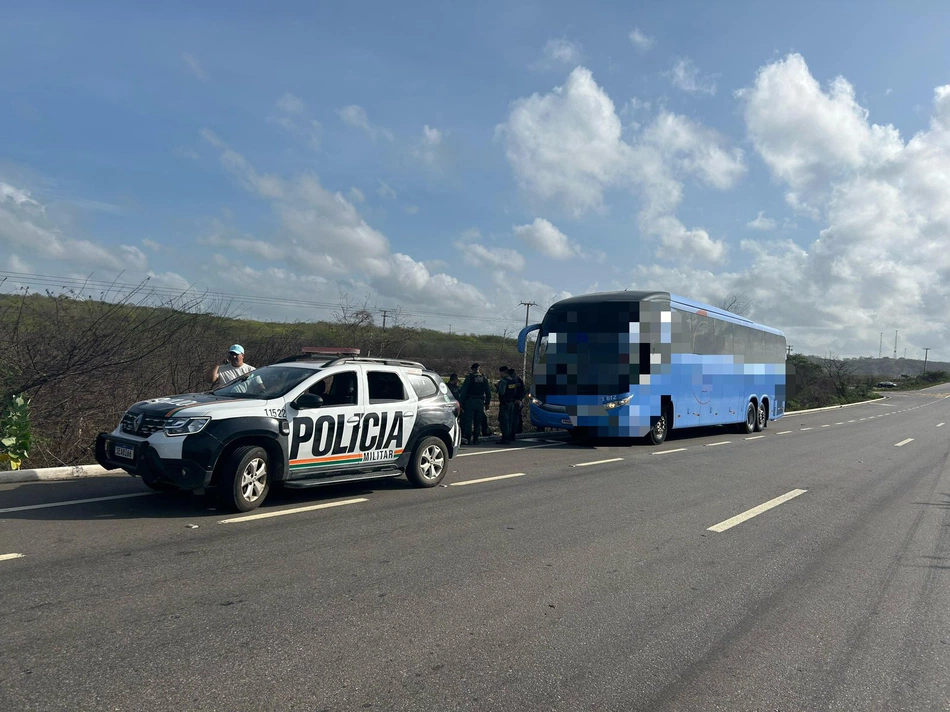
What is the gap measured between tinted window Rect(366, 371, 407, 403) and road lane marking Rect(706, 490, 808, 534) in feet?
13.5

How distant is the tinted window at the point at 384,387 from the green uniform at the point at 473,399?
20.7ft

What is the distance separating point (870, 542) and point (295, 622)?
6001 mm

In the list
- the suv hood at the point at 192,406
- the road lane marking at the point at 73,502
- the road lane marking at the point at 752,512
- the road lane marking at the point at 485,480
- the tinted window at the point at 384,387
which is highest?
the tinted window at the point at 384,387

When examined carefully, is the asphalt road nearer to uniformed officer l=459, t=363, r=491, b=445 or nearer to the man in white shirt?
the man in white shirt

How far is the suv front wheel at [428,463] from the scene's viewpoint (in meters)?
9.17

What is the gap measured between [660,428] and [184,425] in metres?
11.9

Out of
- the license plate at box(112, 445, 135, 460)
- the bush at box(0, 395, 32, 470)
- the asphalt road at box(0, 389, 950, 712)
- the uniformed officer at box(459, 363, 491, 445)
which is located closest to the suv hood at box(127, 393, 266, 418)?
the license plate at box(112, 445, 135, 460)

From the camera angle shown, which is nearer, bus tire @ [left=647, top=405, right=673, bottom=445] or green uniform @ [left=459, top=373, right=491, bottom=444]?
green uniform @ [left=459, top=373, right=491, bottom=444]

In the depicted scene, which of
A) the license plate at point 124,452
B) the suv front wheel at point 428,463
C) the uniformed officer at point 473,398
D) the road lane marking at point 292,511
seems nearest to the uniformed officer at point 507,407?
the uniformed officer at point 473,398

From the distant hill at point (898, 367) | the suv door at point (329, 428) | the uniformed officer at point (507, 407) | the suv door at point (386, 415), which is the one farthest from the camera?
the distant hill at point (898, 367)

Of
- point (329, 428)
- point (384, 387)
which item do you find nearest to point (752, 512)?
point (384, 387)

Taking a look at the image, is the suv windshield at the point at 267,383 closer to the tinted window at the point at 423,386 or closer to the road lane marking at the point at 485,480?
the tinted window at the point at 423,386

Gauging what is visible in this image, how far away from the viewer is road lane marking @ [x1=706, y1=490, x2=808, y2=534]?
7594 mm

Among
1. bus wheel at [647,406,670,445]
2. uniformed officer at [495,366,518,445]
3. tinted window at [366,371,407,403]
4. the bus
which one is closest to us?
tinted window at [366,371,407,403]
